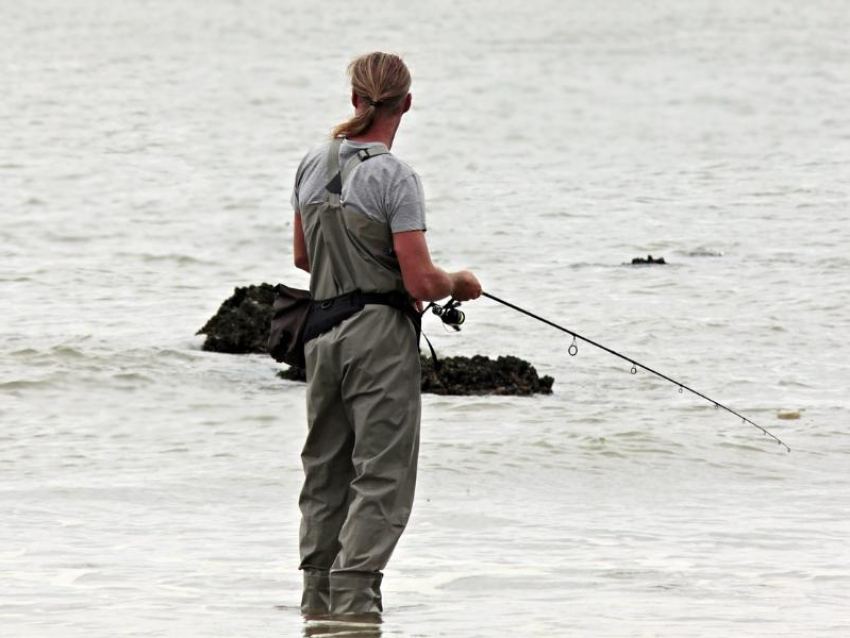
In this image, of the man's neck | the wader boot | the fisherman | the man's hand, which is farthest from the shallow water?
the man's neck

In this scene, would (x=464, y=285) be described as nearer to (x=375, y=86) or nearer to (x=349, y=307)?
(x=349, y=307)

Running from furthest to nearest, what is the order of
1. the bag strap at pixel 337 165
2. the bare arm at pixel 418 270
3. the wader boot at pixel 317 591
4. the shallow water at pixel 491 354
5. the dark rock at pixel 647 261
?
the dark rock at pixel 647 261, the shallow water at pixel 491 354, the wader boot at pixel 317 591, the bag strap at pixel 337 165, the bare arm at pixel 418 270

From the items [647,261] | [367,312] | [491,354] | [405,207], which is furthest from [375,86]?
[647,261]

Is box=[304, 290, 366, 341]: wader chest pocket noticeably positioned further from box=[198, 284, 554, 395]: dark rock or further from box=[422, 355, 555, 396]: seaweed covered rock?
box=[422, 355, 555, 396]: seaweed covered rock

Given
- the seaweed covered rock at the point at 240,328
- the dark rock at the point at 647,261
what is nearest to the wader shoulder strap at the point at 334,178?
the seaweed covered rock at the point at 240,328

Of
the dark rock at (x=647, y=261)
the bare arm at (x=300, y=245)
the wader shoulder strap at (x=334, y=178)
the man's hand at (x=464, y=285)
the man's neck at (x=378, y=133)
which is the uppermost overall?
the dark rock at (x=647, y=261)

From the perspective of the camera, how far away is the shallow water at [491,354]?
6.54 meters

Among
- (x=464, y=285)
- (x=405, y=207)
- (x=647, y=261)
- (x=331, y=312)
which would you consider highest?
(x=647, y=261)

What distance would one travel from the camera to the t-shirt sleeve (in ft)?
16.8

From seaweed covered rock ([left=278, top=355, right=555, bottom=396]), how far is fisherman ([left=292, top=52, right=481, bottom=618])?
21.8 feet

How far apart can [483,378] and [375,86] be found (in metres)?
7.22

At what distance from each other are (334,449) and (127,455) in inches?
191

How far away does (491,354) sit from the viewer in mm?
13875

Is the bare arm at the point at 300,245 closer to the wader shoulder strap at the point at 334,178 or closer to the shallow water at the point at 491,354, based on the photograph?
the wader shoulder strap at the point at 334,178
